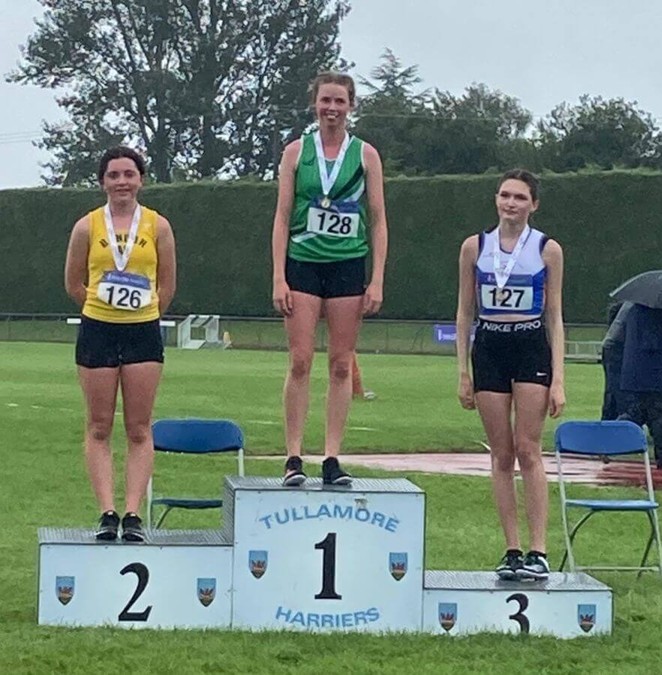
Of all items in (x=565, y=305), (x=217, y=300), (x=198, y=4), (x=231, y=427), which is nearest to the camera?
(x=231, y=427)

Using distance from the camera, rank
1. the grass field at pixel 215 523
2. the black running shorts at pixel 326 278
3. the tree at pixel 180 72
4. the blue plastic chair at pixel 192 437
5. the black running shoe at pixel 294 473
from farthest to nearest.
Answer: the tree at pixel 180 72 → the blue plastic chair at pixel 192 437 → the black running shorts at pixel 326 278 → the black running shoe at pixel 294 473 → the grass field at pixel 215 523

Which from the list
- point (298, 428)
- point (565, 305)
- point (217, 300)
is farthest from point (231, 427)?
point (217, 300)

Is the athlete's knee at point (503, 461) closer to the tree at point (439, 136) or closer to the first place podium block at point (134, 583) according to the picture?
the first place podium block at point (134, 583)

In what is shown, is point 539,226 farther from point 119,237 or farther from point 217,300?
point 119,237

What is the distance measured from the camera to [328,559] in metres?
6.99

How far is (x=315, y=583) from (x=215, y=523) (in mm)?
3508

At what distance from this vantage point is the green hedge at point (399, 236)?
42.3m

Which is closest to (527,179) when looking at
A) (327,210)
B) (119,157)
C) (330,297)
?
(327,210)

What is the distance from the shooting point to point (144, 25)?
64.1 meters

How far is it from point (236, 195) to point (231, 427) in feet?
126

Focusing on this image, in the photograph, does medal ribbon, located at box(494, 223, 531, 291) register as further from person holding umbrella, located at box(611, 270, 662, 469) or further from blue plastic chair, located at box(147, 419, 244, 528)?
person holding umbrella, located at box(611, 270, 662, 469)

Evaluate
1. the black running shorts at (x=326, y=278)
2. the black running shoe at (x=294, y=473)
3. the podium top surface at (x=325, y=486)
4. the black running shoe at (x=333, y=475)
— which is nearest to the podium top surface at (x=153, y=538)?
the podium top surface at (x=325, y=486)

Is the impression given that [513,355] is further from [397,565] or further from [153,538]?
[153,538]

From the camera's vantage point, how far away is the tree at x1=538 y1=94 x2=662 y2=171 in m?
65.3
